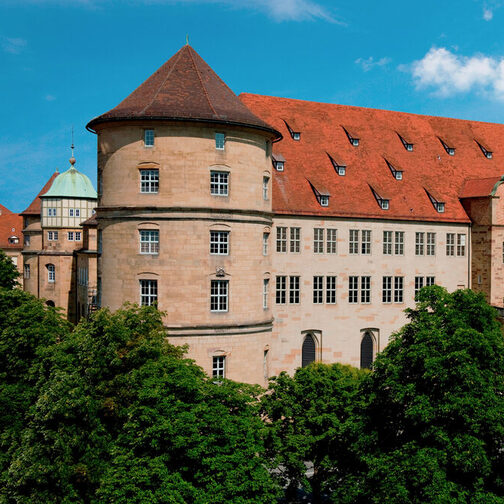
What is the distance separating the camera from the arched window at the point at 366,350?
52.2 meters

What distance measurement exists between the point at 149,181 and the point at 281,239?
12.7 m

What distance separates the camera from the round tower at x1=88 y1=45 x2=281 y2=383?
39.3m

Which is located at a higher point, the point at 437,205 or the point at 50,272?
the point at 437,205

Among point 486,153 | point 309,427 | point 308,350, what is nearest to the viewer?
point 309,427

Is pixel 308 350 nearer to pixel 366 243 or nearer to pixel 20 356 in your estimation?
pixel 366 243

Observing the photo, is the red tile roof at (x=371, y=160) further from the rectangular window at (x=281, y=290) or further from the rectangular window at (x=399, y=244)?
the rectangular window at (x=281, y=290)

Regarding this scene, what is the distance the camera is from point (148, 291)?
3966 cm

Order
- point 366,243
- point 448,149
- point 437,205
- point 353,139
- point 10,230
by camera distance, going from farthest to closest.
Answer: point 10,230, point 448,149, point 353,139, point 437,205, point 366,243

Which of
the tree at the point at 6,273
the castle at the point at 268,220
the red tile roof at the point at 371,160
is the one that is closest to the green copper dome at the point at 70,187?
the castle at the point at 268,220

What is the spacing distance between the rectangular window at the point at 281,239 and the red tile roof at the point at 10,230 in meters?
64.3

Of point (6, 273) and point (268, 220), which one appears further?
point (6, 273)

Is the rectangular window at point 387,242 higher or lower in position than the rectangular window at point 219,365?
higher

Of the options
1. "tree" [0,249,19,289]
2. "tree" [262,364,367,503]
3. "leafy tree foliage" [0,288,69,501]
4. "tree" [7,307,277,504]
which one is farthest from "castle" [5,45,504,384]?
"tree" [262,364,367,503]

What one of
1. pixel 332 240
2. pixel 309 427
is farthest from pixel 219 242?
pixel 309 427
